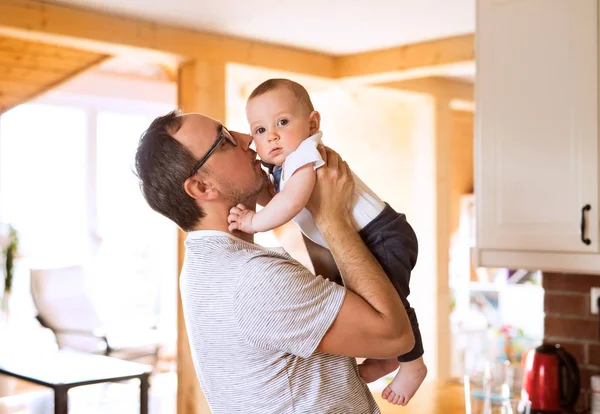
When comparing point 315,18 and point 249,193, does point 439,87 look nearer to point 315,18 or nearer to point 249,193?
point 315,18

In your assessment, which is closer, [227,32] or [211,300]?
[211,300]

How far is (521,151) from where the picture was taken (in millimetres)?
2789

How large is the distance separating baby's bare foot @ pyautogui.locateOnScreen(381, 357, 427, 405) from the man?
0.20m

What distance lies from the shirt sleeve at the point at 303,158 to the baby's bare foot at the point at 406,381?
503 mm

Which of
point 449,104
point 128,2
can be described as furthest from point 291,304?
point 449,104

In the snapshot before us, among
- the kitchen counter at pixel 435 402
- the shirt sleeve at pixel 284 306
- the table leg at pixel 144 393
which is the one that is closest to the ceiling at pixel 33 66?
the table leg at pixel 144 393

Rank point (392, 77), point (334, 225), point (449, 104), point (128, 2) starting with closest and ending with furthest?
1. point (334, 225)
2. point (128, 2)
3. point (392, 77)
4. point (449, 104)

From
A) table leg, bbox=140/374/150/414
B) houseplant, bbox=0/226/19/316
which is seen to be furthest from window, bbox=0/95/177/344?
table leg, bbox=140/374/150/414

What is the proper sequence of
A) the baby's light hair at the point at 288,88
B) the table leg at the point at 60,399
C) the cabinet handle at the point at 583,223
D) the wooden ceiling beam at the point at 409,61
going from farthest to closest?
1. the wooden ceiling beam at the point at 409,61
2. the table leg at the point at 60,399
3. the cabinet handle at the point at 583,223
4. the baby's light hair at the point at 288,88

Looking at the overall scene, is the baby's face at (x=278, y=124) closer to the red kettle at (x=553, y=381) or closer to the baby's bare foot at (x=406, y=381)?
the baby's bare foot at (x=406, y=381)

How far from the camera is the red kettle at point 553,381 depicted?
9.18 ft

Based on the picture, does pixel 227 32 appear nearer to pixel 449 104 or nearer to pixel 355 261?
pixel 449 104

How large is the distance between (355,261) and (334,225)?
0.09m

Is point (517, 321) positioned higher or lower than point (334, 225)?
lower
